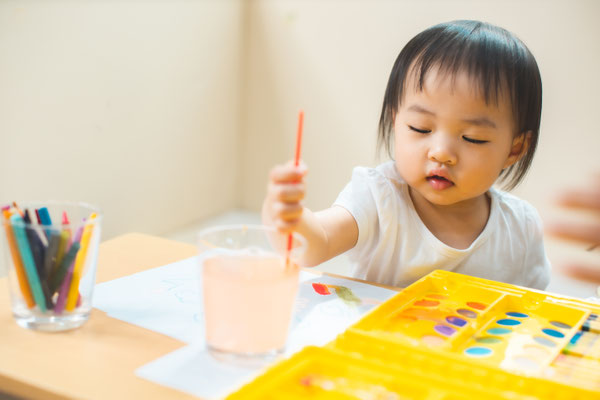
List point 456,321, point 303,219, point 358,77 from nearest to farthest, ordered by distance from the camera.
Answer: point 456,321 < point 303,219 < point 358,77

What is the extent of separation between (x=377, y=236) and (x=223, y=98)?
1267mm

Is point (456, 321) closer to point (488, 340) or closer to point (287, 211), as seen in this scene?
point (488, 340)

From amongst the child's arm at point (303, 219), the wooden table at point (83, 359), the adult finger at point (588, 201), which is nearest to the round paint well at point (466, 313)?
the child's arm at point (303, 219)

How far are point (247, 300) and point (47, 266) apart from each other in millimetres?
165

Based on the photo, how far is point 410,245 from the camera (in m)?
0.83

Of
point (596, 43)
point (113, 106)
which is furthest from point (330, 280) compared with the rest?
point (596, 43)

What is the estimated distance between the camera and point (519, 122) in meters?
0.79

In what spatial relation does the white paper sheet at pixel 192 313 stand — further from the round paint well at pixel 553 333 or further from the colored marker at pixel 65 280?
the round paint well at pixel 553 333

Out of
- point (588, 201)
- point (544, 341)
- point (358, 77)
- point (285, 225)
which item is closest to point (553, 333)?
point (544, 341)

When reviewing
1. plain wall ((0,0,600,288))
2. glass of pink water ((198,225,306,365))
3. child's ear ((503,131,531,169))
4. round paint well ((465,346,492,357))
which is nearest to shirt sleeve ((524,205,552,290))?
child's ear ((503,131,531,169))

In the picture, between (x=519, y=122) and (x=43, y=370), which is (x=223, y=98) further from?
(x=43, y=370)

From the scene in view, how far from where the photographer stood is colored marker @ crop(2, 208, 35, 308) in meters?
0.47

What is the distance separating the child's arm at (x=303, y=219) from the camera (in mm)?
489

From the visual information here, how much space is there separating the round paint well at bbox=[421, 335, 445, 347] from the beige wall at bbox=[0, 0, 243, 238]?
43.0 inches
